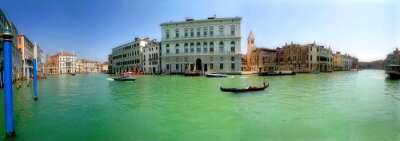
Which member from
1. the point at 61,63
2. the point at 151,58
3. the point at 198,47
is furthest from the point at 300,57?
the point at 61,63

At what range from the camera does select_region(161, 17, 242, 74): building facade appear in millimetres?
37031

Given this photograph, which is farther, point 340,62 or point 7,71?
point 340,62

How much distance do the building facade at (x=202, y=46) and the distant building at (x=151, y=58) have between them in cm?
284

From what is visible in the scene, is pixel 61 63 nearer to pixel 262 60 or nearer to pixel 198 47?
pixel 198 47

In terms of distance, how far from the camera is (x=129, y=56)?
174 feet

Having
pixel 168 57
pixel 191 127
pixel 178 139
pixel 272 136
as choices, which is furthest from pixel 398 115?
pixel 168 57

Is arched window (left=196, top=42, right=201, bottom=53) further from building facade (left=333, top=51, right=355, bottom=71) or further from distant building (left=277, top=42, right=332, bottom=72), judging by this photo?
building facade (left=333, top=51, right=355, bottom=71)

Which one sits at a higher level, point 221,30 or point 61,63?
point 221,30

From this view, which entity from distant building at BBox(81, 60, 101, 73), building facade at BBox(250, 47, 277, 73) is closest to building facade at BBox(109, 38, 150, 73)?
building facade at BBox(250, 47, 277, 73)

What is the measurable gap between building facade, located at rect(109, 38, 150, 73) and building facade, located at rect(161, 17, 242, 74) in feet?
30.0

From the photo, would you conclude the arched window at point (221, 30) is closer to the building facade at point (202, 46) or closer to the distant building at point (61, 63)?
the building facade at point (202, 46)

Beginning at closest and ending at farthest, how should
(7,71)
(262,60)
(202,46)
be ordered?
(7,71) < (202,46) < (262,60)

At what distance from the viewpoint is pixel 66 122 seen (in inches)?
252

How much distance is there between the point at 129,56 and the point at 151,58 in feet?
33.2
